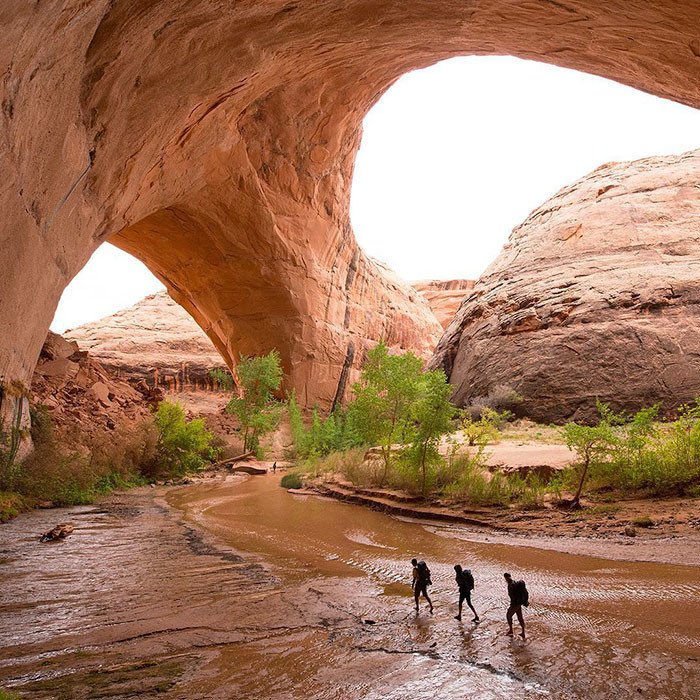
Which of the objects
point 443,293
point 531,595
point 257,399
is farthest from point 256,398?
point 443,293

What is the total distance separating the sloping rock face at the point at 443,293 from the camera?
1939 inches

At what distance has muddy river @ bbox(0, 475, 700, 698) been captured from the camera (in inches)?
123

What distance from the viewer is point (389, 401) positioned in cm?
1377

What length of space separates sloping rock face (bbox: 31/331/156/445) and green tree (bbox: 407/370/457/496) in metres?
7.37

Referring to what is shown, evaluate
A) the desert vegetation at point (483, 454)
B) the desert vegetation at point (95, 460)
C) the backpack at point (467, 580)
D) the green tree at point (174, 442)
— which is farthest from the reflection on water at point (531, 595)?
the green tree at point (174, 442)

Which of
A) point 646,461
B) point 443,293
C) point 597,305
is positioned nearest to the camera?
point 646,461

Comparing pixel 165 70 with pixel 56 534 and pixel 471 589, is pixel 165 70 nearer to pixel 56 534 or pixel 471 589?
pixel 56 534

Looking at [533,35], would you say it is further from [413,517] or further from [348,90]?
[348,90]

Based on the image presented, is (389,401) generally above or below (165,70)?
below

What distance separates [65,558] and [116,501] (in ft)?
18.1

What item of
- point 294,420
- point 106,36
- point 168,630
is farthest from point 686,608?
point 294,420

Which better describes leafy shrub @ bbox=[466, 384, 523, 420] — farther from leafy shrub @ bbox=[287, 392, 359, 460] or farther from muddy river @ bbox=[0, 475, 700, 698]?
muddy river @ bbox=[0, 475, 700, 698]

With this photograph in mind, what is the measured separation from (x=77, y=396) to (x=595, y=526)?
477 inches

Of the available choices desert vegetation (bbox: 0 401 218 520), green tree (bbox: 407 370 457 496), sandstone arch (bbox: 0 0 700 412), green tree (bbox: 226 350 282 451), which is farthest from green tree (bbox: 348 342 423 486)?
green tree (bbox: 226 350 282 451)
